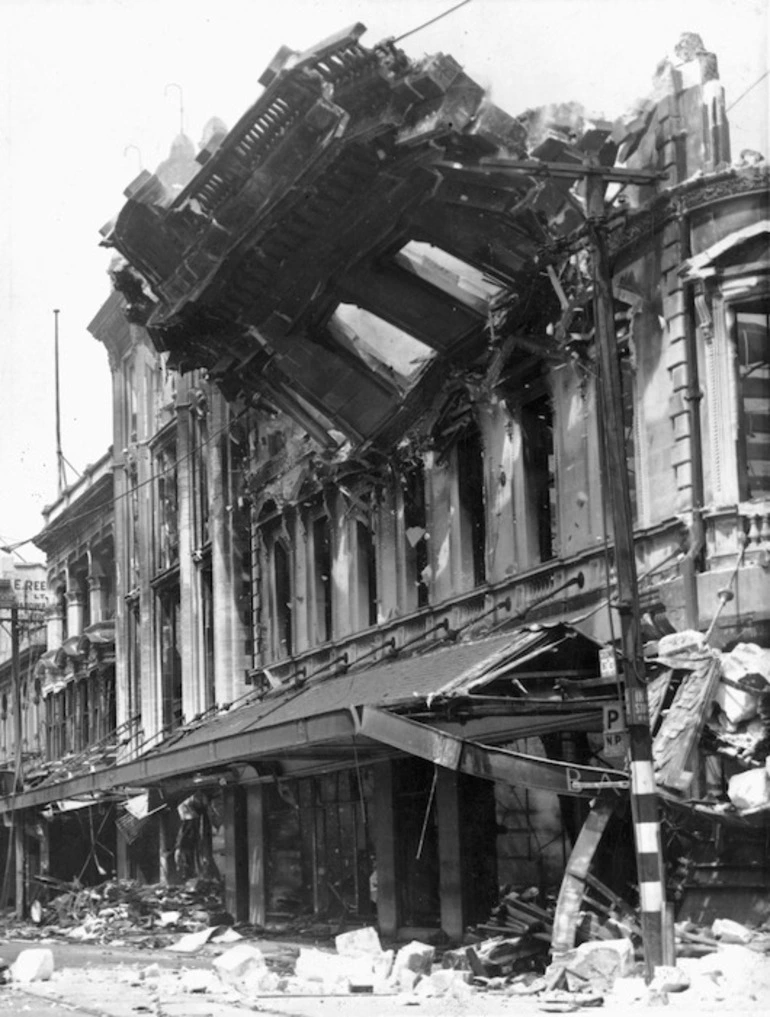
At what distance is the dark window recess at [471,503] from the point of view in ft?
77.6

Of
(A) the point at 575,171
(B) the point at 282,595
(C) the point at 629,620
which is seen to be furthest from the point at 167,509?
(C) the point at 629,620

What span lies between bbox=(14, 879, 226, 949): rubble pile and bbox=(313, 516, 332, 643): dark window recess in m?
5.84

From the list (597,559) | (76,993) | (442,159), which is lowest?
(76,993)

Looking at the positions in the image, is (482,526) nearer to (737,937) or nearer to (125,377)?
(737,937)

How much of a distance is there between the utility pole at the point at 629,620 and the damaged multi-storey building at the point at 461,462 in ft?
1.01

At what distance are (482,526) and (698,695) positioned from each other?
741 cm

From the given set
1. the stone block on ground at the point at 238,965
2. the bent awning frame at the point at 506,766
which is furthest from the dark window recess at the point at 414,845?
the bent awning frame at the point at 506,766

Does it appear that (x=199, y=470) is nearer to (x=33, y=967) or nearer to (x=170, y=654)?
(x=170, y=654)

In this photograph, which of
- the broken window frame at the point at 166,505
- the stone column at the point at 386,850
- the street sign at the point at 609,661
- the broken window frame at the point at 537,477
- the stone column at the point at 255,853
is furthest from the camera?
the broken window frame at the point at 166,505

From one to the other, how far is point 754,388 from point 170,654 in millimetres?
25306

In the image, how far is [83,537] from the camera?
4981 centimetres

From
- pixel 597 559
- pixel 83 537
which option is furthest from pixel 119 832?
pixel 597 559

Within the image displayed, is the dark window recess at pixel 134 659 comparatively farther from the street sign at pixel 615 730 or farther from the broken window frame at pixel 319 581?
the street sign at pixel 615 730

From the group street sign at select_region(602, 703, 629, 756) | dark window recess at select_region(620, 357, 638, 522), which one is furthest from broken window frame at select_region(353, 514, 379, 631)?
street sign at select_region(602, 703, 629, 756)
